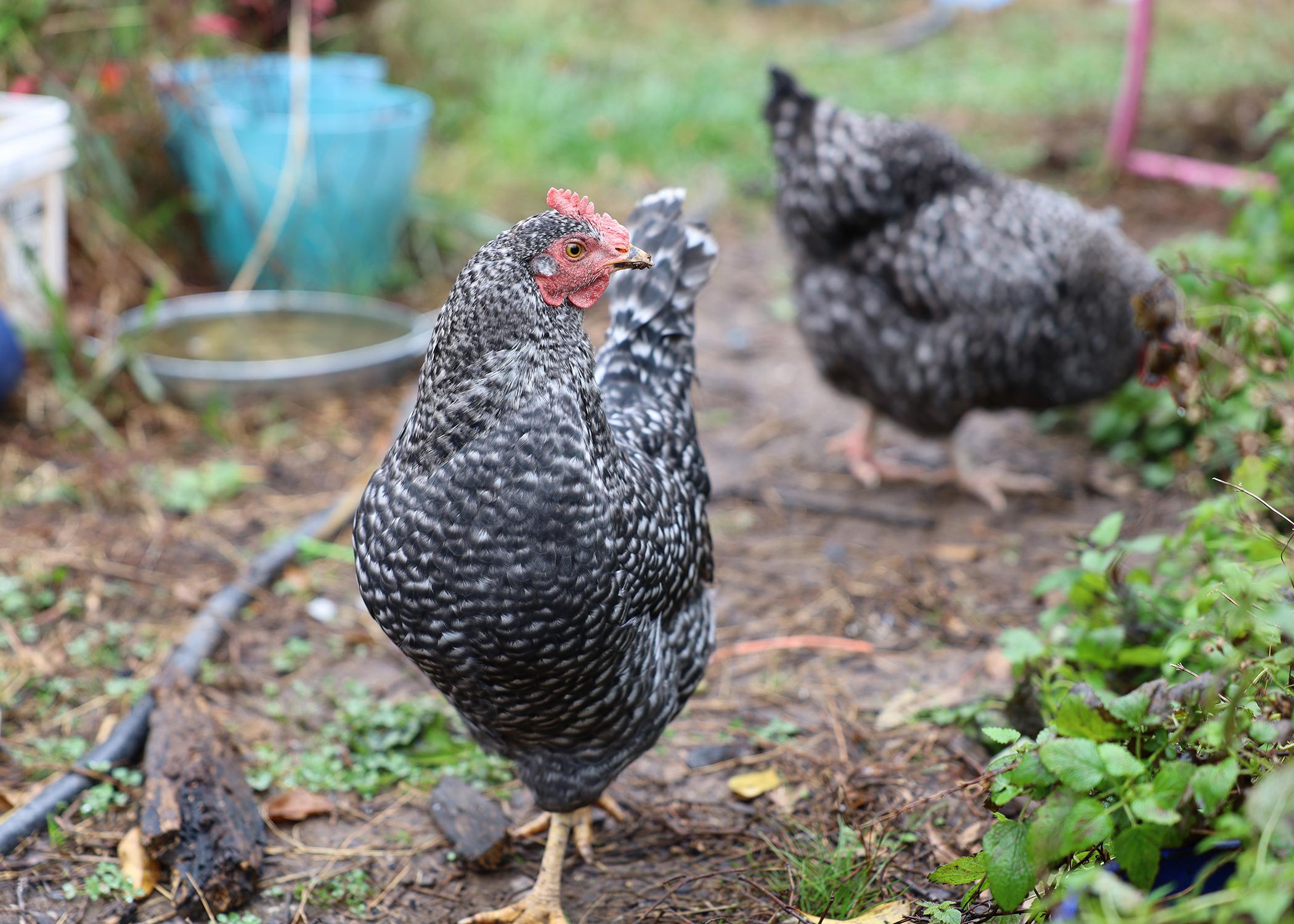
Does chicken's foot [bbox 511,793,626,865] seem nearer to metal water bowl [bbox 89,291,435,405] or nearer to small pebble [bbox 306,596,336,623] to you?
small pebble [bbox 306,596,336,623]

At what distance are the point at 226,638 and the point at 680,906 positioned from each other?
5.64ft

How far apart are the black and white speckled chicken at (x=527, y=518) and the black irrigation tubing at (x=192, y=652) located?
45.1 inches

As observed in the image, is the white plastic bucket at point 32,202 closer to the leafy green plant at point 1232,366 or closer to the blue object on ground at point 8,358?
the blue object on ground at point 8,358

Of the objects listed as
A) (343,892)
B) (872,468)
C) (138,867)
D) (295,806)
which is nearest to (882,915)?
(343,892)

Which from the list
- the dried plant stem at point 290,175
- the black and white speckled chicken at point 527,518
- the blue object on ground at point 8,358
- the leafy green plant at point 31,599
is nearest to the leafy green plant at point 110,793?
the leafy green plant at point 31,599

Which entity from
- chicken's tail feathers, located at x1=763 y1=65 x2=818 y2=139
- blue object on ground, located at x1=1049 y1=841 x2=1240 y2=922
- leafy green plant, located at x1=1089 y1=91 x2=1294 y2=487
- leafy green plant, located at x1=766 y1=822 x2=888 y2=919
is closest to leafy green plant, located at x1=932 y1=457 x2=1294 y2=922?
blue object on ground, located at x1=1049 y1=841 x2=1240 y2=922

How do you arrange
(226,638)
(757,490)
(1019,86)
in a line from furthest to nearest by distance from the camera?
(1019,86)
(757,490)
(226,638)

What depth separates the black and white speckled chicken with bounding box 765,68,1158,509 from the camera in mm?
3955

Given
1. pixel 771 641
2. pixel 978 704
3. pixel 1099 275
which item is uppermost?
pixel 1099 275

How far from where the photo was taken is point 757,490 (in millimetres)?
4492

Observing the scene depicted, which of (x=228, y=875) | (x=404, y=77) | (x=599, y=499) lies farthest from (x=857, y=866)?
(x=404, y=77)

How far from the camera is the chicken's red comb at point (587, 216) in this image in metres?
2.12

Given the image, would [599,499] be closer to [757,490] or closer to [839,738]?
[839,738]

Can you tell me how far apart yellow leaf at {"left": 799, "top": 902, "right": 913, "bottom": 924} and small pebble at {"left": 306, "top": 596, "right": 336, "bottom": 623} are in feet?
6.41
